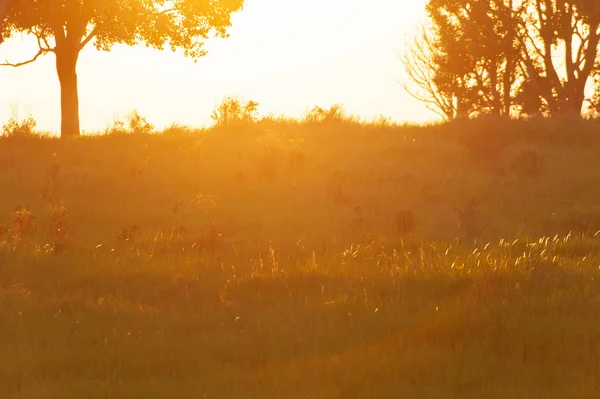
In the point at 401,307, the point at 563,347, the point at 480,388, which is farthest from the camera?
the point at 401,307

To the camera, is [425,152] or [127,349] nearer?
[127,349]

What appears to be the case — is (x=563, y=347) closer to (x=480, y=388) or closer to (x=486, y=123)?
(x=480, y=388)

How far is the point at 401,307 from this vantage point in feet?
22.2

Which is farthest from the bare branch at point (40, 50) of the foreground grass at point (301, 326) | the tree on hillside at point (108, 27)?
the foreground grass at point (301, 326)

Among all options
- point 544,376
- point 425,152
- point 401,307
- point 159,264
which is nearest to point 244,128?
point 425,152

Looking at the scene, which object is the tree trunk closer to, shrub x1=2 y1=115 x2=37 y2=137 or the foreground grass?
shrub x1=2 y1=115 x2=37 y2=137

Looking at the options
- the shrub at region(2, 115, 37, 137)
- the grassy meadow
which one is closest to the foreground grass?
the grassy meadow

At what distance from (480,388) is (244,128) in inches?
588

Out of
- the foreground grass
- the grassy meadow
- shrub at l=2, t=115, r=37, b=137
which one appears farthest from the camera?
shrub at l=2, t=115, r=37, b=137

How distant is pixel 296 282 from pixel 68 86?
2026 centimetres

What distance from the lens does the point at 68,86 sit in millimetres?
26000

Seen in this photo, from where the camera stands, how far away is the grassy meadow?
541cm

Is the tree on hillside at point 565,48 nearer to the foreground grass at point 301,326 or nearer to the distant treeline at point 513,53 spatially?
the distant treeline at point 513,53

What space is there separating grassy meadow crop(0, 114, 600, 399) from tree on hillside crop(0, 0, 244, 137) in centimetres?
903
